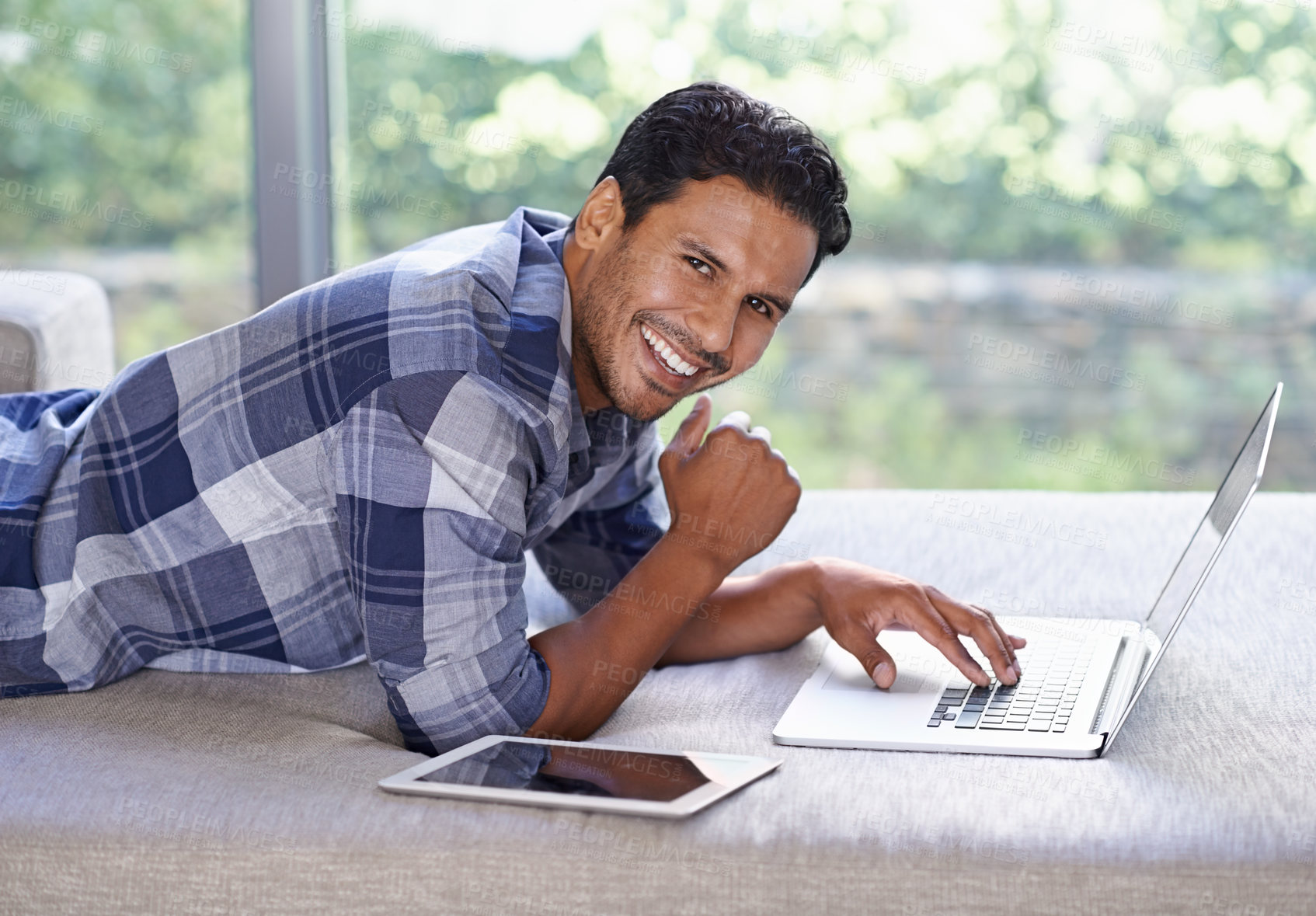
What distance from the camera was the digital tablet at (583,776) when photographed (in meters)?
0.89

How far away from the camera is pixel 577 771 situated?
37.2 inches

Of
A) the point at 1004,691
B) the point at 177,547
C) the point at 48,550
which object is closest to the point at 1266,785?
the point at 1004,691

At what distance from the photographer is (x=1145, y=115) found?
114 inches

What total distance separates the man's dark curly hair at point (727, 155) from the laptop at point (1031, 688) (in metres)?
0.44

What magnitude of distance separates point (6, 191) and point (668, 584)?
2234mm
